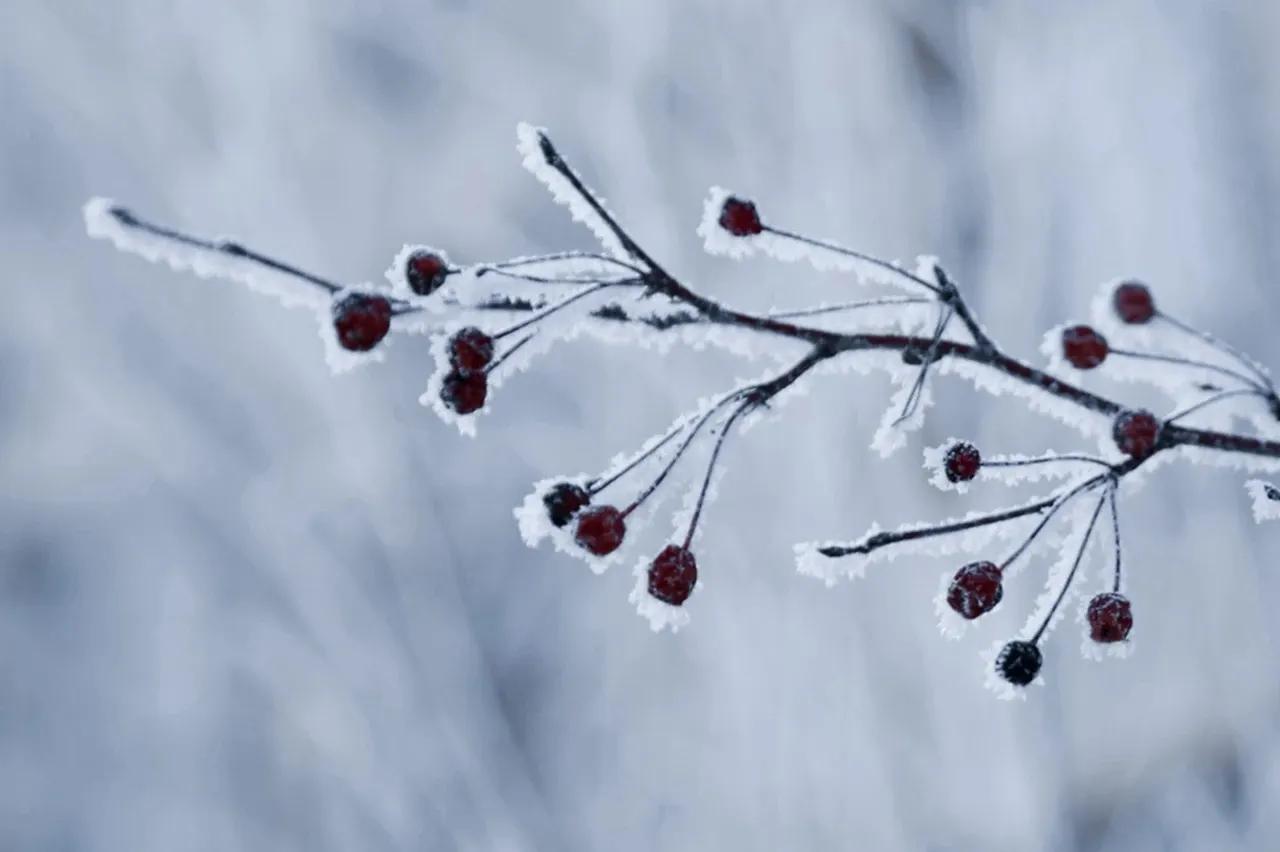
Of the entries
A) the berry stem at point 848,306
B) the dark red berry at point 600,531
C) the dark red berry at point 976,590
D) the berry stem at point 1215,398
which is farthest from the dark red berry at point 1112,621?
the dark red berry at point 600,531

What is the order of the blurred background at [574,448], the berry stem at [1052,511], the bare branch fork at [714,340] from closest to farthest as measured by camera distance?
the bare branch fork at [714,340] → the berry stem at [1052,511] → the blurred background at [574,448]

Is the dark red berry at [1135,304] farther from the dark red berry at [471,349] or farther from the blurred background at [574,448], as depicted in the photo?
the blurred background at [574,448]

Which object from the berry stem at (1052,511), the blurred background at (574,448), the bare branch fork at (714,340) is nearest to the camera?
the bare branch fork at (714,340)

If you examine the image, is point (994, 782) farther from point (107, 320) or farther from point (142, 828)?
point (107, 320)

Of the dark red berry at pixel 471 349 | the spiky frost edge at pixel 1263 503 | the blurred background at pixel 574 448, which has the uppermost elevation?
the blurred background at pixel 574 448

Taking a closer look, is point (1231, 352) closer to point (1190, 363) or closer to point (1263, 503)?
point (1190, 363)

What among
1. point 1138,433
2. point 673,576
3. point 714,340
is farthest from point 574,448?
point 1138,433

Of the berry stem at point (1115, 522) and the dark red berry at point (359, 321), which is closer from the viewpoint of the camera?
the dark red berry at point (359, 321)
